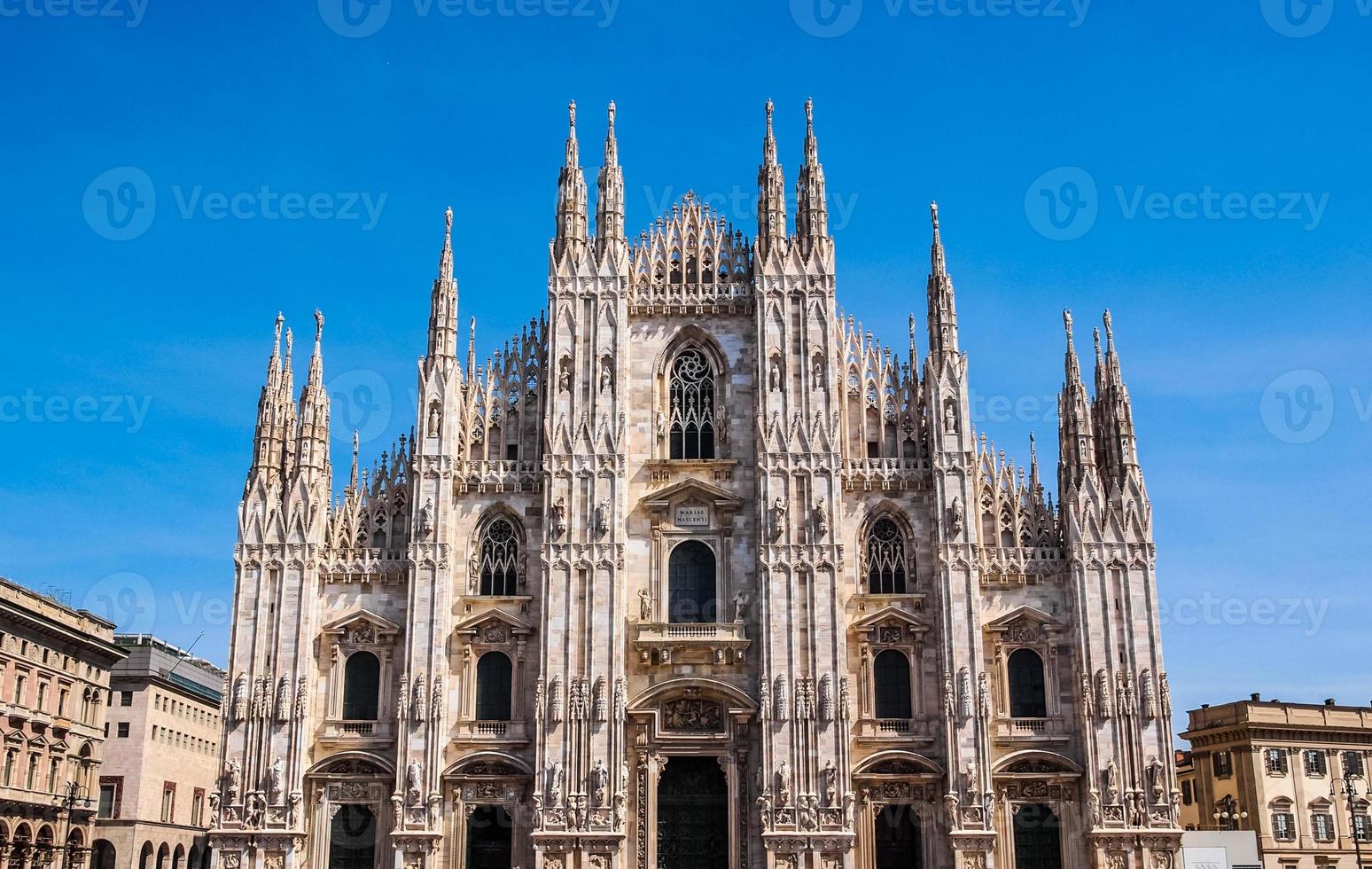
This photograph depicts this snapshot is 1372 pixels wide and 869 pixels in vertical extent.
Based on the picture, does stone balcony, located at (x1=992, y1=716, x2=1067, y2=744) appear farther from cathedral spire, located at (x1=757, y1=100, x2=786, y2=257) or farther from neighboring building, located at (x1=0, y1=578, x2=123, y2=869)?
neighboring building, located at (x1=0, y1=578, x2=123, y2=869)

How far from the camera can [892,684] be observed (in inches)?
1836

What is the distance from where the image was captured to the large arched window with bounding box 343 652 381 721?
4656cm

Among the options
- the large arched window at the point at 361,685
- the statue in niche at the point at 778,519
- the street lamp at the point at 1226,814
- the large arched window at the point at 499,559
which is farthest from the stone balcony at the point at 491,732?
the street lamp at the point at 1226,814

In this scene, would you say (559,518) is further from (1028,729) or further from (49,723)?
(49,723)

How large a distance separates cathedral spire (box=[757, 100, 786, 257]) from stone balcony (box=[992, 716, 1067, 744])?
17.7 metres

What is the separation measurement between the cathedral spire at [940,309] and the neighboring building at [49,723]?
114ft

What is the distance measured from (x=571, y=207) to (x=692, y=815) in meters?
21.1

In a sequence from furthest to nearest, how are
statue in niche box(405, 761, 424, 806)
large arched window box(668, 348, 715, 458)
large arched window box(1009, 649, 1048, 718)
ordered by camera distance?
1. large arched window box(668, 348, 715, 458)
2. large arched window box(1009, 649, 1048, 718)
3. statue in niche box(405, 761, 424, 806)

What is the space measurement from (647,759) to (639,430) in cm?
1104

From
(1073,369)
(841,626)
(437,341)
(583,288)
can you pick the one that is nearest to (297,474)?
(437,341)

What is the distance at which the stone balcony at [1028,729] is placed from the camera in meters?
45.5

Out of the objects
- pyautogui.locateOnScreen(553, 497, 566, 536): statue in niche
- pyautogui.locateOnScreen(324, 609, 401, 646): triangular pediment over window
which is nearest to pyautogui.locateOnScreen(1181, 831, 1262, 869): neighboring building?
pyautogui.locateOnScreen(553, 497, 566, 536): statue in niche

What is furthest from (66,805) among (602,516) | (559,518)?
(602,516)

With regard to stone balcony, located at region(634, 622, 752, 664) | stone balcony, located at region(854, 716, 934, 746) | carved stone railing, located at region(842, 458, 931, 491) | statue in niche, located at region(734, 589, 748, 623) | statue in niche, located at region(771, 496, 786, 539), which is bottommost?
stone balcony, located at region(854, 716, 934, 746)
